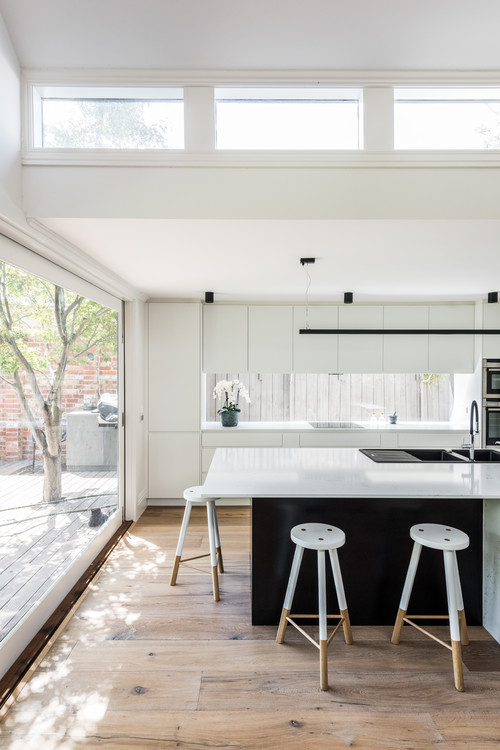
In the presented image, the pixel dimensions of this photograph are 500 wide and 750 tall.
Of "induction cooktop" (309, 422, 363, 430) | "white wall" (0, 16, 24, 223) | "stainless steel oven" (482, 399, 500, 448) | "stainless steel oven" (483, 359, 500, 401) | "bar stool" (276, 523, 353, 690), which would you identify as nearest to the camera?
"white wall" (0, 16, 24, 223)

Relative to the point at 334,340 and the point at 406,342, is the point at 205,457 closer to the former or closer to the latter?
the point at 334,340

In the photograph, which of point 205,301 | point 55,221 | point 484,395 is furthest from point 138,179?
point 484,395

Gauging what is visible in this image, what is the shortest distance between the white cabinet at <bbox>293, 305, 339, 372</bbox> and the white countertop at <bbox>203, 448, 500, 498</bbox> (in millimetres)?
1787

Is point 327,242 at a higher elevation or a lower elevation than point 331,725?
higher

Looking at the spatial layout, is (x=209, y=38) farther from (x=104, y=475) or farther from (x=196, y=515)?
(x=196, y=515)

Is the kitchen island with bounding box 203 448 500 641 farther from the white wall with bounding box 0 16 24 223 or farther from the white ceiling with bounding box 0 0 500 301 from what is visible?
the white wall with bounding box 0 16 24 223

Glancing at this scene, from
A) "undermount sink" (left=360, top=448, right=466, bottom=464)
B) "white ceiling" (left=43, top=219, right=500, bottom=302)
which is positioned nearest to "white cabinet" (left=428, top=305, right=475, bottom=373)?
"white ceiling" (left=43, top=219, right=500, bottom=302)

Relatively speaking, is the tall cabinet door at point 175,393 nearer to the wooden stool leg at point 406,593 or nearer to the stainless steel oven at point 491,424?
the wooden stool leg at point 406,593

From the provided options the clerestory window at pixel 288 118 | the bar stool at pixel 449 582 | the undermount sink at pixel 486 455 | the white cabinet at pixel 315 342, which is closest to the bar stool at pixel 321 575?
the bar stool at pixel 449 582

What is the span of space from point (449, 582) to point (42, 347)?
2507 millimetres

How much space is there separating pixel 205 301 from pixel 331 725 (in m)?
3.66

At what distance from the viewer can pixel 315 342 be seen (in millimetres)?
4840

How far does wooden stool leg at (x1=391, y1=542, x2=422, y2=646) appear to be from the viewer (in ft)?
7.55

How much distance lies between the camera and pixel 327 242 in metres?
2.54
